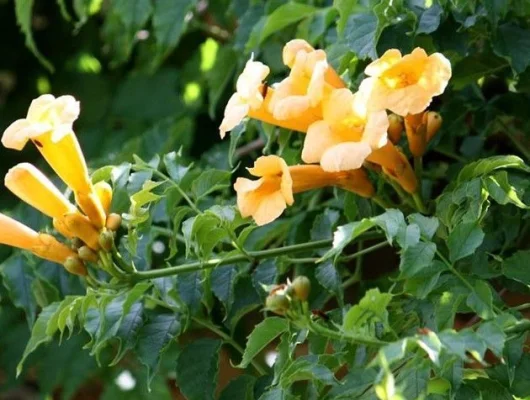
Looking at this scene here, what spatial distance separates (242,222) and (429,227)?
0.90 ft

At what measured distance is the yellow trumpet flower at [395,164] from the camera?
1.44 metres

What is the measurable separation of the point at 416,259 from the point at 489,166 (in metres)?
0.18

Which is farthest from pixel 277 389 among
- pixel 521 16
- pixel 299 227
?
pixel 521 16

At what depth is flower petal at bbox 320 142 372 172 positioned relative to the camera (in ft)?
4.23

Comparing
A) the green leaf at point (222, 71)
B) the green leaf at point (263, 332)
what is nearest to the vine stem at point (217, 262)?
the green leaf at point (263, 332)

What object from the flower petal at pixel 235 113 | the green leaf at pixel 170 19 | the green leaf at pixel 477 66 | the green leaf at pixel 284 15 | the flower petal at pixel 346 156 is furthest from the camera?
the green leaf at pixel 170 19

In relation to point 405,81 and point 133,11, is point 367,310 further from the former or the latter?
point 133,11

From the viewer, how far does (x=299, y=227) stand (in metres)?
1.88

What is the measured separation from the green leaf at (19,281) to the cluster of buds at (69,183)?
1.28 feet

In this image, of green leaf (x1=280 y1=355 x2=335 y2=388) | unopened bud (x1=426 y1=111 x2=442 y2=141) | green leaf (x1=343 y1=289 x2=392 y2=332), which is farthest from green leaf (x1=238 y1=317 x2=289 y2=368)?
unopened bud (x1=426 y1=111 x2=442 y2=141)

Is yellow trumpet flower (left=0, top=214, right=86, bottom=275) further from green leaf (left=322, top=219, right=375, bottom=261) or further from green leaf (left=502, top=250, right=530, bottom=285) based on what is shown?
green leaf (left=502, top=250, right=530, bottom=285)

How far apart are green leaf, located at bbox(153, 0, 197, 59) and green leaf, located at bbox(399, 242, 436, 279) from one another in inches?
41.7

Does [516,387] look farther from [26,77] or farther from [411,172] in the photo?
[26,77]

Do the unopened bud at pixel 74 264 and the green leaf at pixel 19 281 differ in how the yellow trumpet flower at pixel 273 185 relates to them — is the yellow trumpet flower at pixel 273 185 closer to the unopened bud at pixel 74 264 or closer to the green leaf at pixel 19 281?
the unopened bud at pixel 74 264
